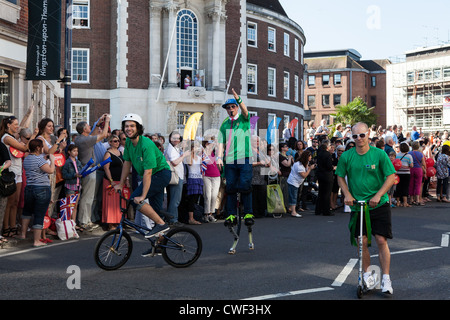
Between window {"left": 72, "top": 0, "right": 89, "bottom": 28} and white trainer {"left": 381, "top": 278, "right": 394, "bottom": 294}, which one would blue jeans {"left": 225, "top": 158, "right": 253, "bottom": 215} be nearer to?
white trainer {"left": 381, "top": 278, "right": 394, "bottom": 294}

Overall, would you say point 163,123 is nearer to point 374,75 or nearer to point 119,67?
point 119,67

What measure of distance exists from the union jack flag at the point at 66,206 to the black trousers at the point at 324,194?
7314mm

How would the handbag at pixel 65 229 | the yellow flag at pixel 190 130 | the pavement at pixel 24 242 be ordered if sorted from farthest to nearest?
the yellow flag at pixel 190 130
the handbag at pixel 65 229
the pavement at pixel 24 242

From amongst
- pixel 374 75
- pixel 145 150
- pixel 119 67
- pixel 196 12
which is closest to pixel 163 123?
pixel 119 67

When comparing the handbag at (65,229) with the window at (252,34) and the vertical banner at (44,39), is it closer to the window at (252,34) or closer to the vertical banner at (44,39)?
the vertical banner at (44,39)

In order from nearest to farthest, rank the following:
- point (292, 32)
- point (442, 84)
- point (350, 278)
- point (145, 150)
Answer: point (350, 278) < point (145, 150) < point (292, 32) < point (442, 84)

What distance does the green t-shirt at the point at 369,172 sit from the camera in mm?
6055

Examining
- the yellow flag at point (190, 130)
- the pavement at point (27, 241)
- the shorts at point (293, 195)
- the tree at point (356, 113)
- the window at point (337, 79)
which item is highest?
the window at point (337, 79)

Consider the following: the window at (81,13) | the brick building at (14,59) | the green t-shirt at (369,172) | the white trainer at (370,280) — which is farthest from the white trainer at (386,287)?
the window at (81,13)

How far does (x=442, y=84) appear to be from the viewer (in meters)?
75.2

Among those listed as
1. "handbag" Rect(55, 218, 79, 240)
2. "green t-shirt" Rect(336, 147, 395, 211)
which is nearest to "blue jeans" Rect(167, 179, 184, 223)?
"handbag" Rect(55, 218, 79, 240)

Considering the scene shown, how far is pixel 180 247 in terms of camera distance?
24.7 feet

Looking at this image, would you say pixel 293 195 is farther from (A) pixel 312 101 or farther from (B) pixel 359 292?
(A) pixel 312 101
